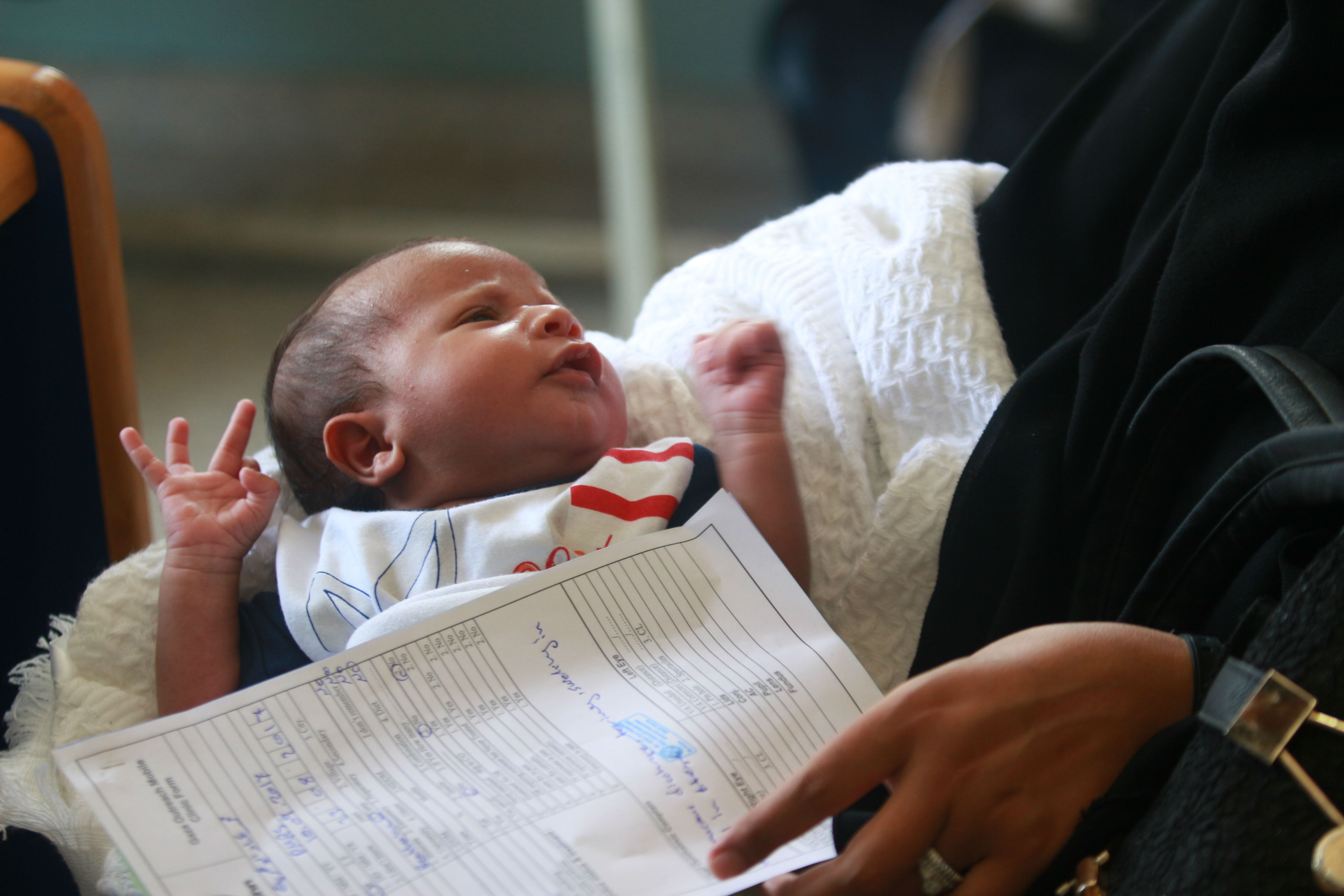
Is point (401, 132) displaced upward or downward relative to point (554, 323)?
upward

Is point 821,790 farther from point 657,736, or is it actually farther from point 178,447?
point 178,447

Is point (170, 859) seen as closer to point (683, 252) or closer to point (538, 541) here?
point (538, 541)

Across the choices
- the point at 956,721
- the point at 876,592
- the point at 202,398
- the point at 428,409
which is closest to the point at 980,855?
the point at 956,721

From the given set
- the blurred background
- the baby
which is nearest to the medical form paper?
the baby

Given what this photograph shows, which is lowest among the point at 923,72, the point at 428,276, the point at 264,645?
the point at 264,645

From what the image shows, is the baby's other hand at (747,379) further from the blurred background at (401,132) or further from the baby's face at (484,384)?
the blurred background at (401,132)

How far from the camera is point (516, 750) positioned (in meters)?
0.52

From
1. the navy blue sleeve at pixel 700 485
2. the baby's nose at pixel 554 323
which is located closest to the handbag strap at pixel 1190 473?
the navy blue sleeve at pixel 700 485

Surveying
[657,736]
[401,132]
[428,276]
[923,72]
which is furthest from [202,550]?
[401,132]

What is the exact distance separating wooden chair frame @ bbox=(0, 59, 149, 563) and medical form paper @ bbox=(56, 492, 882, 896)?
313mm

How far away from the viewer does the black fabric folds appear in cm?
54

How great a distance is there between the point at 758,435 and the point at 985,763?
30cm

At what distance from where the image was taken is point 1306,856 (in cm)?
34

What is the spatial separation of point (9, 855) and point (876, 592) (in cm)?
55
